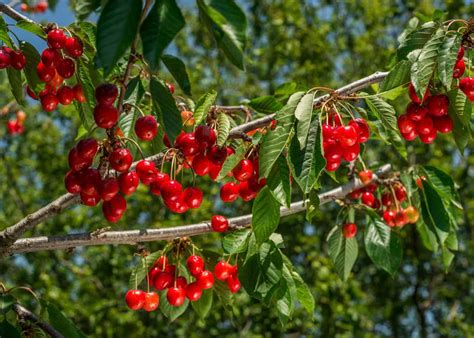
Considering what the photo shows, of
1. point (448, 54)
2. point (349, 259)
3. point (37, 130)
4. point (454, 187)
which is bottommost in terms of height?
point (37, 130)

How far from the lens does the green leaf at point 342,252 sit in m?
2.69

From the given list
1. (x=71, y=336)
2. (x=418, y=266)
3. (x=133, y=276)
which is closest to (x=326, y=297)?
(x=418, y=266)

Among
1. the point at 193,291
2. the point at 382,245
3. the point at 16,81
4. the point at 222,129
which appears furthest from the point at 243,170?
the point at 382,245

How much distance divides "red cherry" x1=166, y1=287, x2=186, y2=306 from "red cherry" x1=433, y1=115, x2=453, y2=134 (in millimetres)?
1040

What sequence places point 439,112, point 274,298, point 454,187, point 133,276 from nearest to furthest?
point 439,112
point 274,298
point 133,276
point 454,187

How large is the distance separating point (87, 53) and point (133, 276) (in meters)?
0.81

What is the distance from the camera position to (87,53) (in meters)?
1.91

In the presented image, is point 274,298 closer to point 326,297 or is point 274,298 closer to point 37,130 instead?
point 326,297

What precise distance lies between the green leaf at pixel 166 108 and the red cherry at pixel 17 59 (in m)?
0.75

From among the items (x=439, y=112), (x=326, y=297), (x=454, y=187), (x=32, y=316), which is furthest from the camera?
(x=326, y=297)

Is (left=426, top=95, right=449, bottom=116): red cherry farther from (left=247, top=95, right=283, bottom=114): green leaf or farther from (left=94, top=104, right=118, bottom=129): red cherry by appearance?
(left=94, top=104, right=118, bottom=129): red cherry

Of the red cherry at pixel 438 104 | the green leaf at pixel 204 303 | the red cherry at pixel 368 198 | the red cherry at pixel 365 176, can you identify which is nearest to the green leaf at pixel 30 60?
the green leaf at pixel 204 303

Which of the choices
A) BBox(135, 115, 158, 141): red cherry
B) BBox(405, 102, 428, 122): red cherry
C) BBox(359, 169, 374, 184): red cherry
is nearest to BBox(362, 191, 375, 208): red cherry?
BBox(359, 169, 374, 184): red cherry

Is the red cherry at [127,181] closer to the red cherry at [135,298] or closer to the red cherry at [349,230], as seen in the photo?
the red cherry at [135,298]
